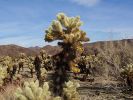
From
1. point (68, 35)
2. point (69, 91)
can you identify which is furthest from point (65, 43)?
point (69, 91)

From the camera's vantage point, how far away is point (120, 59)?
68.3ft

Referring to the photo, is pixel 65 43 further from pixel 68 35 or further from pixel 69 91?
pixel 69 91

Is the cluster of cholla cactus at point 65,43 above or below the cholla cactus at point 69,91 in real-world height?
above

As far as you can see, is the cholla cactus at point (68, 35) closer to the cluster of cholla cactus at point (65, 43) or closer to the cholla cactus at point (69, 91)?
the cluster of cholla cactus at point (65, 43)

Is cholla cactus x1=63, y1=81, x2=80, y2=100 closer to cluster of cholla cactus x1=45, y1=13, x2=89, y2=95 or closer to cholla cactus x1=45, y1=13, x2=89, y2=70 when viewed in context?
cluster of cholla cactus x1=45, y1=13, x2=89, y2=95

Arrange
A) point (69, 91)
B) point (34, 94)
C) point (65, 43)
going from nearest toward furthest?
1. point (34, 94)
2. point (65, 43)
3. point (69, 91)

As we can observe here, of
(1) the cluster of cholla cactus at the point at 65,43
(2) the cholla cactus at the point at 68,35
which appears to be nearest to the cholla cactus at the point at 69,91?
(1) the cluster of cholla cactus at the point at 65,43

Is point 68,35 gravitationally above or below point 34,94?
above

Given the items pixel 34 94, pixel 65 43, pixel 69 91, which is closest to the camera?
pixel 34 94

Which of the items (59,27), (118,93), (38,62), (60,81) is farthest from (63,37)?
(38,62)

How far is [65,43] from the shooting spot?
7.33 meters

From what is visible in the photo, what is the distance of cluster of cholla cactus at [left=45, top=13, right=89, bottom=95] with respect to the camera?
726cm

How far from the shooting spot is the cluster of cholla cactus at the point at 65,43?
23.8ft

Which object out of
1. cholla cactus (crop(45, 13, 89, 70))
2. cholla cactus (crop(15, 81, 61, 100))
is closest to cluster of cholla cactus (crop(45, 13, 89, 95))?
cholla cactus (crop(45, 13, 89, 70))
